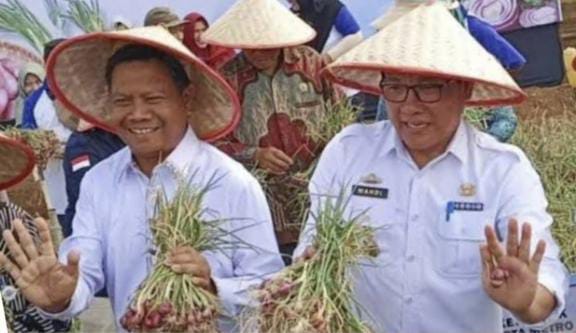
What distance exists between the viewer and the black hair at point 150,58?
269 cm

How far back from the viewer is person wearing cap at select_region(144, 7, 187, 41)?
461 cm

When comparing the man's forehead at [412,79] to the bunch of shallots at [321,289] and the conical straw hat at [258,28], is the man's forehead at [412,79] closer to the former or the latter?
the bunch of shallots at [321,289]

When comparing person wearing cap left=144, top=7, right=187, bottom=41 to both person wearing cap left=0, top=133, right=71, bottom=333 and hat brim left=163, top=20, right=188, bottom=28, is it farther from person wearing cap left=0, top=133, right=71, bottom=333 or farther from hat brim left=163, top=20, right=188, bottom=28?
person wearing cap left=0, top=133, right=71, bottom=333

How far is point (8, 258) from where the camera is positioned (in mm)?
2447

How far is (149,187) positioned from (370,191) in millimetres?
477

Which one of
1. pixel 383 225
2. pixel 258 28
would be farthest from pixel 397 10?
pixel 383 225

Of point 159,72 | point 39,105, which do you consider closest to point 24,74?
point 39,105

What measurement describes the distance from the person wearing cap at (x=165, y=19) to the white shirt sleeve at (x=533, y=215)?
2328mm

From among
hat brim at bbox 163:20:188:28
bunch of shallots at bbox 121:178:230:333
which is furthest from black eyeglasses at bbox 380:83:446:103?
hat brim at bbox 163:20:188:28

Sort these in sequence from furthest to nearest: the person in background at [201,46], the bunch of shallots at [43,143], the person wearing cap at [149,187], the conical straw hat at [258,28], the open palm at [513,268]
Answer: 1. the bunch of shallots at [43,143]
2. the person in background at [201,46]
3. the conical straw hat at [258,28]
4. the person wearing cap at [149,187]
5. the open palm at [513,268]

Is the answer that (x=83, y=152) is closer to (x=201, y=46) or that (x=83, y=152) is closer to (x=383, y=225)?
(x=201, y=46)

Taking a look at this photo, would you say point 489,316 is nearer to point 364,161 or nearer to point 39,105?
point 364,161

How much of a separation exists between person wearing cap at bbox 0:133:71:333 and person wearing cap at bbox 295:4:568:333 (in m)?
0.64

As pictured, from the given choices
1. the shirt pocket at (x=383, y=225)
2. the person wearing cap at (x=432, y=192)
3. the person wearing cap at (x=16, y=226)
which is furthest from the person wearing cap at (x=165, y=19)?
the shirt pocket at (x=383, y=225)
